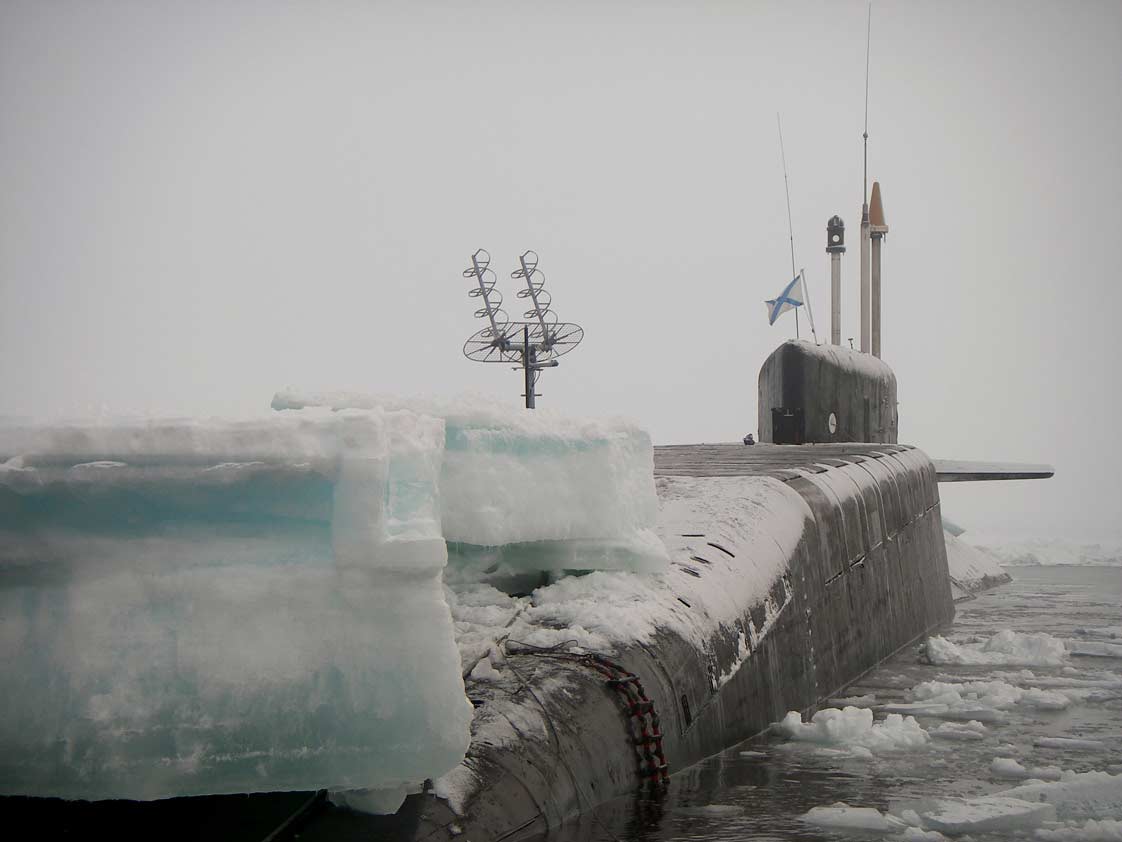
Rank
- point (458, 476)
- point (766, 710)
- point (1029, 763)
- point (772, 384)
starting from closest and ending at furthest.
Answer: point (458, 476) → point (1029, 763) → point (766, 710) → point (772, 384)

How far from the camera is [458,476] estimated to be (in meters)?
4.17

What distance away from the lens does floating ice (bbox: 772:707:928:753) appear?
5.19 m

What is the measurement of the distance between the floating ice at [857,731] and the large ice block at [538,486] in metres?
1.17

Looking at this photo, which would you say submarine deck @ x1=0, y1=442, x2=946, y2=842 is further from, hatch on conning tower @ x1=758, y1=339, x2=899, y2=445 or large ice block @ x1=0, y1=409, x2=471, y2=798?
hatch on conning tower @ x1=758, y1=339, x2=899, y2=445

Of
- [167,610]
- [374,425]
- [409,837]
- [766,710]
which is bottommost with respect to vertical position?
[766,710]

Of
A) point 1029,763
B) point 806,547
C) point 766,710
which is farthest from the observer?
point 806,547

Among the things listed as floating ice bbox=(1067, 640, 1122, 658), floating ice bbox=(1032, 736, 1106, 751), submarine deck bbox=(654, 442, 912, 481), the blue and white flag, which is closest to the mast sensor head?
the blue and white flag

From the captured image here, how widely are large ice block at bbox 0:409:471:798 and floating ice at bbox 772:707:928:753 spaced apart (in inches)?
110

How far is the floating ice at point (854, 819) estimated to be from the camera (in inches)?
155

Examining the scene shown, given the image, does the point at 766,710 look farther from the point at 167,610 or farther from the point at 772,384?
the point at 772,384

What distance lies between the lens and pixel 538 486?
4383 mm

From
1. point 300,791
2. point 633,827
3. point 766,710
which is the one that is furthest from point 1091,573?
point 300,791

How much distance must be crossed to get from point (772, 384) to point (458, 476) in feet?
28.8

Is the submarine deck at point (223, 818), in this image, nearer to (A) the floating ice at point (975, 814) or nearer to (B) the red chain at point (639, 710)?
(B) the red chain at point (639, 710)
